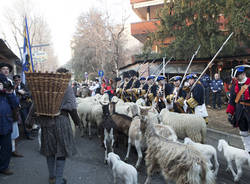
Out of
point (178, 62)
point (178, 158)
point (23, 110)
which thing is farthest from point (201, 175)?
point (178, 62)

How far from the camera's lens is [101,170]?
13.9 feet

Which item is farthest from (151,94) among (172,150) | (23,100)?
(172,150)

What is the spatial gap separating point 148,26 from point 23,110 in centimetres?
1948

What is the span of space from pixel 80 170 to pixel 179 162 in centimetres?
234

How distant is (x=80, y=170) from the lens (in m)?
4.21

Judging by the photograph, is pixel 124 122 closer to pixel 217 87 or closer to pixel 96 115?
pixel 96 115

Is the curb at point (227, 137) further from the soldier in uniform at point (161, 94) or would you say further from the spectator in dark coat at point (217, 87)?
the spectator in dark coat at point (217, 87)

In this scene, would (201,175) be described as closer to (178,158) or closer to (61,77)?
(178,158)

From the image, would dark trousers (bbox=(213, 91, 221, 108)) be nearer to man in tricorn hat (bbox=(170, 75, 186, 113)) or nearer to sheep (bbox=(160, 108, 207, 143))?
man in tricorn hat (bbox=(170, 75, 186, 113))

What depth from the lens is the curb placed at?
5565mm

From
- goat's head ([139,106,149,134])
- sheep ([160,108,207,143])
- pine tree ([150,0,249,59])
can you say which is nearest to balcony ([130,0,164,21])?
pine tree ([150,0,249,59])

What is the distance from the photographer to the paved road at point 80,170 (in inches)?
149

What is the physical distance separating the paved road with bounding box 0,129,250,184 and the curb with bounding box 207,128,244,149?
3.66 feet

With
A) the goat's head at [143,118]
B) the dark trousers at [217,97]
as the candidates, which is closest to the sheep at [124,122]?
the goat's head at [143,118]
